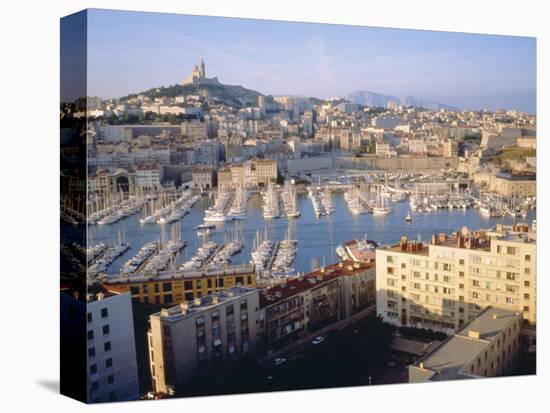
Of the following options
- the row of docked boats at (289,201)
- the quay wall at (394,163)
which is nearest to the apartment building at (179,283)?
the row of docked boats at (289,201)

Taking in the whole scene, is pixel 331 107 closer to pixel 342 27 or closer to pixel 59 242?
pixel 342 27

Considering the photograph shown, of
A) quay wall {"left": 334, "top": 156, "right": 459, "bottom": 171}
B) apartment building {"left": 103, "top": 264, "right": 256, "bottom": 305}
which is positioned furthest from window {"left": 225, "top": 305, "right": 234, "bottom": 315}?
quay wall {"left": 334, "top": 156, "right": 459, "bottom": 171}

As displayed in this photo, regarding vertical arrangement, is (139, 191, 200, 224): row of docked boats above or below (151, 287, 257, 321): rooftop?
above

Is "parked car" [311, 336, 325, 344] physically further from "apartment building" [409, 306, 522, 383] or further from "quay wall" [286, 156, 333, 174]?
"quay wall" [286, 156, 333, 174]

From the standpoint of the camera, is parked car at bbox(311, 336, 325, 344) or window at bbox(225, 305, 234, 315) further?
parked car at bbox(311, 336, 325, 344)

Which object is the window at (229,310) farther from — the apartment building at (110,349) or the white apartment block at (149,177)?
the white apartment block at (149,177)

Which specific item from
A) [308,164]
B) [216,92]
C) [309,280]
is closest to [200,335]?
[309,280]
